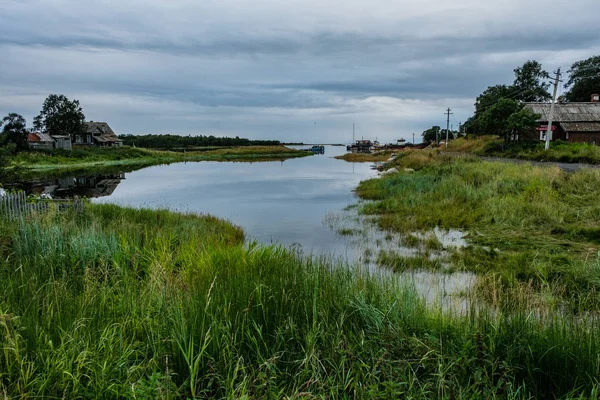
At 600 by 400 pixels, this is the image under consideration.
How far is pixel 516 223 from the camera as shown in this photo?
1258 cm

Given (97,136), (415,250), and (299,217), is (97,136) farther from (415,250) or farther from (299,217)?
(415,250)

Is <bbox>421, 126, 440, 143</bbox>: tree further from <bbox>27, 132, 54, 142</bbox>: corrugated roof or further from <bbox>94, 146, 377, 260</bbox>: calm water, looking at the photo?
<bbox>27, 132, 54, 142</bbox>: corrugated roof

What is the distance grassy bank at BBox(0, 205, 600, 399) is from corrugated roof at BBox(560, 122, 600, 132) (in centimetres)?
4697

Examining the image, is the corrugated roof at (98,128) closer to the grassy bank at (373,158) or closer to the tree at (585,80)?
the grassy bank at (373,158)

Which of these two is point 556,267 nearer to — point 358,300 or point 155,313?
point 358,300

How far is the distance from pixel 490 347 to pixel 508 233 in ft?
30.4

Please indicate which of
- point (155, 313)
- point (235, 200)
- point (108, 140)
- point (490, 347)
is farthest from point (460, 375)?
point (108, 140)

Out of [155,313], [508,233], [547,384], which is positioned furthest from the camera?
[508,233]

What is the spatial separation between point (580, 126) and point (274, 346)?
50.4 meters

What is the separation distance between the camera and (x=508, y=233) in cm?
1188

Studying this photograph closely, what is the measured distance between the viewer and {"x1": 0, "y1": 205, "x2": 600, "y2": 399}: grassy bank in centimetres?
304

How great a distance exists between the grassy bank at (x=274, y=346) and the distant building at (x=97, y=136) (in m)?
82.8

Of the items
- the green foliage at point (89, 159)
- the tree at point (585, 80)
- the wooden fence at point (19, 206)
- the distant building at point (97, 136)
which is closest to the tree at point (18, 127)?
the green foliage at point (89, 159)

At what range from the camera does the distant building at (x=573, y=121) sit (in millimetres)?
42719
